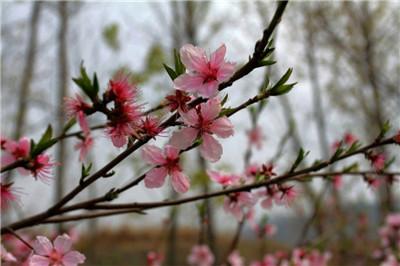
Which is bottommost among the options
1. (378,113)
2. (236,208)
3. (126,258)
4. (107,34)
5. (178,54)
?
(236,208)

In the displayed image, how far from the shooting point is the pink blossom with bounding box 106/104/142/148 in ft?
2.61

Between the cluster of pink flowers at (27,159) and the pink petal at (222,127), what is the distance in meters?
0.37

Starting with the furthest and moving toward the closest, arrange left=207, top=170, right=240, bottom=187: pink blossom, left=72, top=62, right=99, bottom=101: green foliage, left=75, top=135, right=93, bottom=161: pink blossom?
left=207, top=170, right=240, bottom=187: pink blossom, left=75, top=135, right=93, bottom=161: pink blossom, left=72, top=62, right=99, bottom=101: green foliage

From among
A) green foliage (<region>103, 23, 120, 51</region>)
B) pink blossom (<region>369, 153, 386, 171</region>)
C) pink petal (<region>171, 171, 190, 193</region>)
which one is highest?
green foliage (<region>103, 23, 120, 51</region>)

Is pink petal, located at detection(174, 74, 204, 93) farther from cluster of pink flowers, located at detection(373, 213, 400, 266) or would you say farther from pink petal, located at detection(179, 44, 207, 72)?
cluster of pink flowers, located at detection(373, 213, 400, 266)

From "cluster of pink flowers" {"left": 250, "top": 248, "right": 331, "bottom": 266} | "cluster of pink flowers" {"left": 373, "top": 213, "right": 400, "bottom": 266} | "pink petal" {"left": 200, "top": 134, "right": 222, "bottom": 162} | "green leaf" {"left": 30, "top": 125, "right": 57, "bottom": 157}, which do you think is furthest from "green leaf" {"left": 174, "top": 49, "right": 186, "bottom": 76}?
"cluster of pink flowers" {"left": 373, "top": 213, "right": 400, "bottom": 266}

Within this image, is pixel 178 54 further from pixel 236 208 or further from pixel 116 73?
pixel 236 208

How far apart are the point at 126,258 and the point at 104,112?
36.8 ft

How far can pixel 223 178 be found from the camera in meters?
1.26

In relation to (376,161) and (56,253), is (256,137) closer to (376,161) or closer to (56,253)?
(376,161)

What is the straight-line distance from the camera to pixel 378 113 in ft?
27.1

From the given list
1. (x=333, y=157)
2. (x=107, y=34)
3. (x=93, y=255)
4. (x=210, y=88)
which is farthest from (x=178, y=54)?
(x=93, y=255)

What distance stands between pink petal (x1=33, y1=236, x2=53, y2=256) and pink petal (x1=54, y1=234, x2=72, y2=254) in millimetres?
16

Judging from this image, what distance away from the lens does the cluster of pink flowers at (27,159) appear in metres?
1.01
